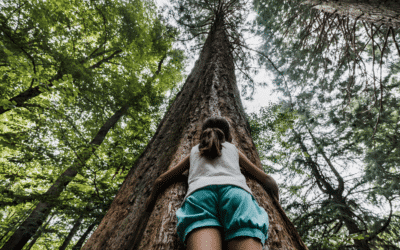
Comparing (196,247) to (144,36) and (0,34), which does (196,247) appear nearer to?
(0,34)

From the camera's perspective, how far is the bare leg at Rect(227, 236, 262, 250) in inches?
36.5

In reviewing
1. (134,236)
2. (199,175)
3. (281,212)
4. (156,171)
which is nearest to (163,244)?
(199,175)

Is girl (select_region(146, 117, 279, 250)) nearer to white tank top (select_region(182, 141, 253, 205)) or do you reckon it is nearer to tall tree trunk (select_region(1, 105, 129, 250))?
white tank top (select_region(182, 141, 253, 205))

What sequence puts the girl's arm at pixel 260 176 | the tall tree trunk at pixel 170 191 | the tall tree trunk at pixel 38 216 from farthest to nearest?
1. the tall tree trunk at pixel 38 216
2. the girl's arm at pixel 260 176
3. the tall tree trunk at pixel 170 191

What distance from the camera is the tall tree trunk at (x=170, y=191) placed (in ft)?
4.07

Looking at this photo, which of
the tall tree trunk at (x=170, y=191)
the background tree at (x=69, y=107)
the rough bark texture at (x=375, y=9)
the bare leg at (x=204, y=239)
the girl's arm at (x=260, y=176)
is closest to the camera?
the bare leg at (x=204, y=239)

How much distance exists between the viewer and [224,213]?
113 cm

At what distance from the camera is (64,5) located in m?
5.49

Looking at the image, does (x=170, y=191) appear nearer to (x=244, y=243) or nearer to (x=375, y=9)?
(x=244, y=243)

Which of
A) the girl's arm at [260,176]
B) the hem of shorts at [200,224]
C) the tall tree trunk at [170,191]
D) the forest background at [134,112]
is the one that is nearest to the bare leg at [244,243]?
the hem of shorts at [200,224]

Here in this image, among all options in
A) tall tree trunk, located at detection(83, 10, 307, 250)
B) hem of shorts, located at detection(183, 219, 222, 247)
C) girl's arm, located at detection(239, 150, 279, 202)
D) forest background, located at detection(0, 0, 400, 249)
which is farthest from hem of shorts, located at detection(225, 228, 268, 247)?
forest background, located at detection(0, 0, 400, 249)

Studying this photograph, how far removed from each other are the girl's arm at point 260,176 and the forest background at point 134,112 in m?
2.58

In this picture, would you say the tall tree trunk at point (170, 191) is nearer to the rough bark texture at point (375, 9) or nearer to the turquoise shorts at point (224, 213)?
the turquoise shorts at point (224, 213)

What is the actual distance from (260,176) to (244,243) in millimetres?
843
